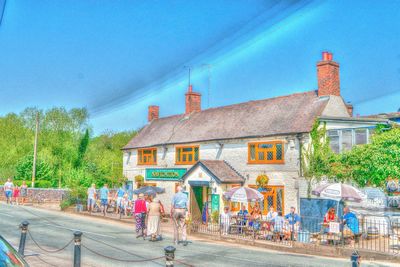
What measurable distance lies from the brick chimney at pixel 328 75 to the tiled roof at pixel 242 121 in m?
0.55

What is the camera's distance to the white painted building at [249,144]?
21375 mm

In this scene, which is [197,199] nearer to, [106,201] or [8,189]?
[106,201]

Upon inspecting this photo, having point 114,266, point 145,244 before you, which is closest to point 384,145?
point 145,244

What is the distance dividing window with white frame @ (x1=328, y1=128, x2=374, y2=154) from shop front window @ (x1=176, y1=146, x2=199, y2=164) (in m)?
9.35

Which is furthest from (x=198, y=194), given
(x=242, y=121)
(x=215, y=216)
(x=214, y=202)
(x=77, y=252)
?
(x=77, y=252)

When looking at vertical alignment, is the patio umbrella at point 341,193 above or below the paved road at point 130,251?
above

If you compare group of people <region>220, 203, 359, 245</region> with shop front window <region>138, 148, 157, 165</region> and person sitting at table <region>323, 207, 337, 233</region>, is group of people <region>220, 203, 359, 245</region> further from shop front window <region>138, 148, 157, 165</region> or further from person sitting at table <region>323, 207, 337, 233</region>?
shop front window <region>138, 148, 157, 165</region>

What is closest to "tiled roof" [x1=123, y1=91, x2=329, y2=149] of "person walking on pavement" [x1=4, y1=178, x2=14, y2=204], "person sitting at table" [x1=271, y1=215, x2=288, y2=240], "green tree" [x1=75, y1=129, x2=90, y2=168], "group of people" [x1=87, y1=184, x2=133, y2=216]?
"group of people" [x1=87, y1=184, x2=133, y2=216]

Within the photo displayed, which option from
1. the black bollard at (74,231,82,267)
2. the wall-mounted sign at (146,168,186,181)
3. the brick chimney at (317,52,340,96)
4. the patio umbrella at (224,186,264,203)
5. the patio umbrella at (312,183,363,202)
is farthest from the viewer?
the wall-mounted sign at (146,168,186,181)

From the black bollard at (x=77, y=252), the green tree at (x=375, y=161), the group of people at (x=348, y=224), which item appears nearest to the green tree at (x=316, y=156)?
the green tree at (x=375, y=161)

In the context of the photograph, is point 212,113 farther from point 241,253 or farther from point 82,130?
point 82,130

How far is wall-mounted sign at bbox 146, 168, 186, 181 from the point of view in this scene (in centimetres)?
2759

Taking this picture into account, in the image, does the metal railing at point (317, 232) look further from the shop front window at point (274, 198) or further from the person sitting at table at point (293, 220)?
the shop front window at point (274, 198)

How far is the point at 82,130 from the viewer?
197 feet
